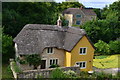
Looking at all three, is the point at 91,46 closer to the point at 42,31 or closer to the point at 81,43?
the point at 81,43

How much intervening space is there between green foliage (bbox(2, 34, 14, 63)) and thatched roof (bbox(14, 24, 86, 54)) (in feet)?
2.78

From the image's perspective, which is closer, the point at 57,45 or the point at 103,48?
the point at 57,45

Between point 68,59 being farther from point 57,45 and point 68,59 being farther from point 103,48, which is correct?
point 103,48

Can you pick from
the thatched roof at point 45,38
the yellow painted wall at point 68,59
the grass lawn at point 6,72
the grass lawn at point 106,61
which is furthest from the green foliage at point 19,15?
the grass lawn at point 106,61

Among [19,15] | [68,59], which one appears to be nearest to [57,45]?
[68,59]

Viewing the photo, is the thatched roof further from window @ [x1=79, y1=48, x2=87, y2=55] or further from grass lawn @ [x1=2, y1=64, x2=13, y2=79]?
grass lawn @ [x1=2, y1=64, x2=13, y2=79]

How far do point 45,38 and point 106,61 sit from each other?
8.10 meters

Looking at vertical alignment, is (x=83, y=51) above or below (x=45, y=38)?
below

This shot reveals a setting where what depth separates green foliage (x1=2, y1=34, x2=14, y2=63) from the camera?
17.2 meters

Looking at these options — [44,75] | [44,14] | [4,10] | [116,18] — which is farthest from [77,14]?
[44,75]

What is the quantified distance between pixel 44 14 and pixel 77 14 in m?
19.2

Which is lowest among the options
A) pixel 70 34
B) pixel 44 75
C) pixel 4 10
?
pixel 44 75

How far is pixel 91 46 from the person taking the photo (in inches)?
683

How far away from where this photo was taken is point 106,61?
21.9 metres
